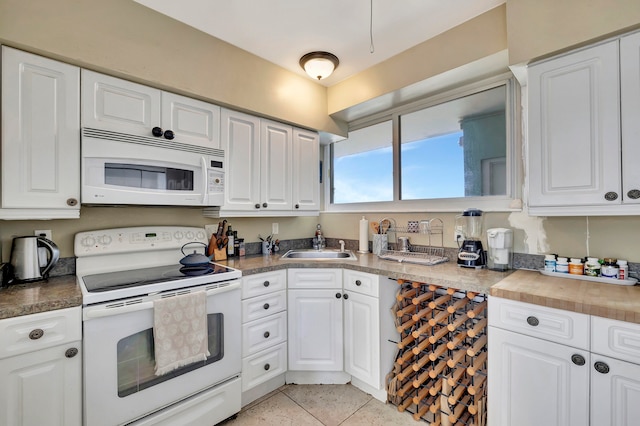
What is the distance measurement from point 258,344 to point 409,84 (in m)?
2.19

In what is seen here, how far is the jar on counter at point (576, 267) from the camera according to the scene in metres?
1.61

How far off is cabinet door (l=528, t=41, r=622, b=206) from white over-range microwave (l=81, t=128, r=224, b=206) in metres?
2.03

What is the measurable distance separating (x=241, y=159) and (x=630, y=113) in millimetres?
2273

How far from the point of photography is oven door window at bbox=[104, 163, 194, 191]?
5.59 feet

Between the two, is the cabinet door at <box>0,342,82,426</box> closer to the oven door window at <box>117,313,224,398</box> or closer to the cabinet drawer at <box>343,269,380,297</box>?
the oven door window at <box>117,313,224,398</box>

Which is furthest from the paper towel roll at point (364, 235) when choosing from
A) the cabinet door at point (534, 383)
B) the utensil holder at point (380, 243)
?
the cabinet door at point (534, 383)

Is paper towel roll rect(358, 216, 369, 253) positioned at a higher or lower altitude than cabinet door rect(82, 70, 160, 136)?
lower

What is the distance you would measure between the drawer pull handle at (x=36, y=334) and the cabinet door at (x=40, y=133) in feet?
2.01

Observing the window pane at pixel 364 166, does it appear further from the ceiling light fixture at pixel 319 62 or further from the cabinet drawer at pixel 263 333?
the cabinet drawer at pixel 263 333

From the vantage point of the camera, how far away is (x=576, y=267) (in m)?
1.62

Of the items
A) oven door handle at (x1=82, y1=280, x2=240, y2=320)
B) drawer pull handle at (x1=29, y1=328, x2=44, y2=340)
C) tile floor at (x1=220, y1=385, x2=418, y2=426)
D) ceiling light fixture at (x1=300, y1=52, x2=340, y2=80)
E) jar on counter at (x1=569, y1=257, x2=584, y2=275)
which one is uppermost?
ceiling light fixture at (x1=300, y1=52, x2=340, y2=80)

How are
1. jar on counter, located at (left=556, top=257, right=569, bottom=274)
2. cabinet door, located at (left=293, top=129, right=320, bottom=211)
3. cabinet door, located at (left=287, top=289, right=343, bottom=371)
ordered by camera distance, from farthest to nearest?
1. cabinet door, located at (left=293, top=129, right=320, bottom=211)
2. cabinet door, located at (left=287, top=289, right=343, bottom=371)
3. jar on counter, located at (left=556, top=257, right=569, bottom=274)

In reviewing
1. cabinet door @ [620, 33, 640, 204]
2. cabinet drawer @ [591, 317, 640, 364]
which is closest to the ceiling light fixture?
cabinet door @ [620, 33, 640, 204]

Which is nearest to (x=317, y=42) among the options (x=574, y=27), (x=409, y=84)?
(x=409, y=84)
